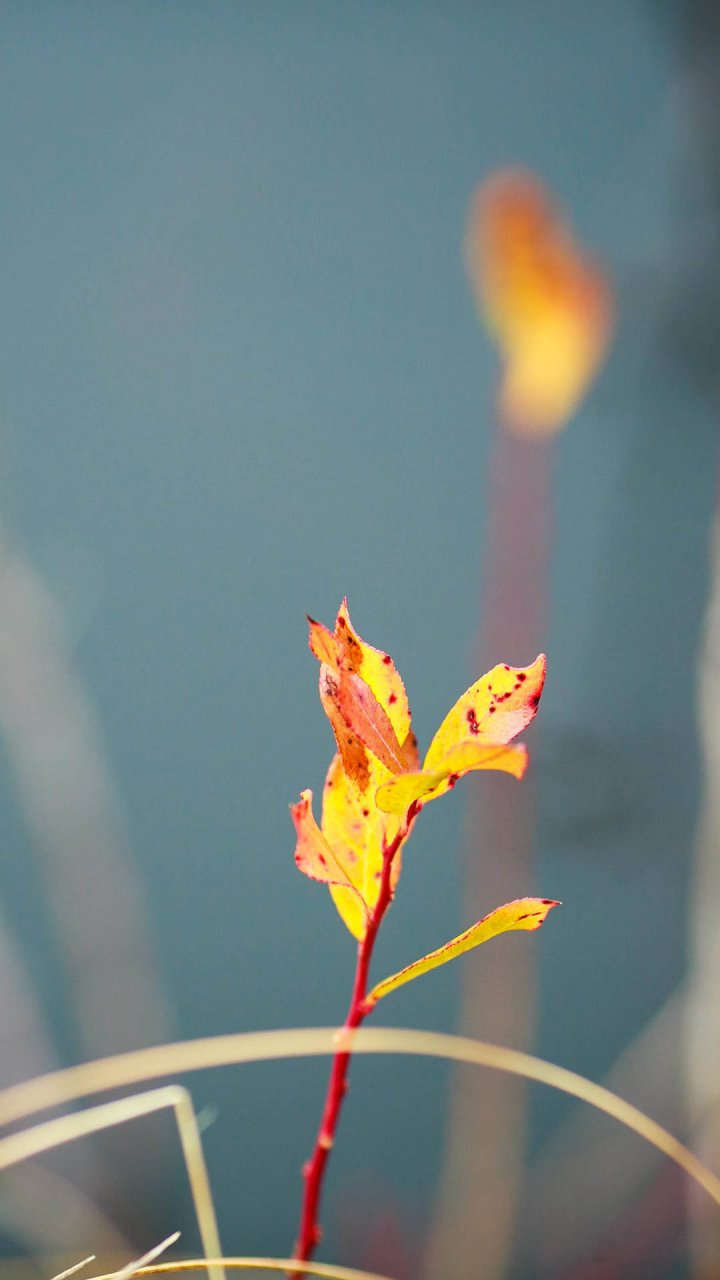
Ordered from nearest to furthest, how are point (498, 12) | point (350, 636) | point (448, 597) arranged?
point (350, 636) < point (498, 12) < point (448, 597)

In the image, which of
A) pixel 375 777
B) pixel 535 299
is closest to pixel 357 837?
pixel 375 777

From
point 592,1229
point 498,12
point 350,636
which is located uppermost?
point 498,12

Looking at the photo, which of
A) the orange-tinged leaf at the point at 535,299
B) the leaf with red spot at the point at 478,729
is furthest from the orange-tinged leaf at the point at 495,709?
the orange-tinged leaf at the point at 535,299

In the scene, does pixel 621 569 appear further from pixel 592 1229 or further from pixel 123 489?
pixel 592 1229

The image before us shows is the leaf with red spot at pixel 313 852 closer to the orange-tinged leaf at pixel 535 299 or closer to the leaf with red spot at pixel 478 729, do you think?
the leaf with red spot at pixel 478 729

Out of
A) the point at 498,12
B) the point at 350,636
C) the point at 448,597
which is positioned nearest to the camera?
the point at 350,636

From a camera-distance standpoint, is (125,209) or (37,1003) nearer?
(125,209)

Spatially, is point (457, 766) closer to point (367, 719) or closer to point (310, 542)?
point (367, 719)

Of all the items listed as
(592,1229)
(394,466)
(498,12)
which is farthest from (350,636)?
(592,1229)

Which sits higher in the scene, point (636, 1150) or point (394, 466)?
point (394, 466)
